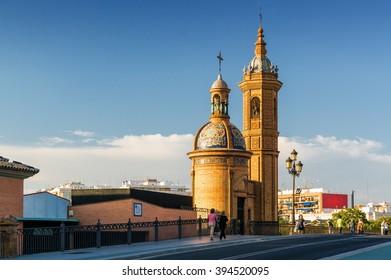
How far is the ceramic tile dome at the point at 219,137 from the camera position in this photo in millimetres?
52406

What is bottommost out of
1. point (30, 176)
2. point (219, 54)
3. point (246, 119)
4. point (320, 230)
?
point (320, 230)

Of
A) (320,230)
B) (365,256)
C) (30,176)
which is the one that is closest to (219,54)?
(320,230)

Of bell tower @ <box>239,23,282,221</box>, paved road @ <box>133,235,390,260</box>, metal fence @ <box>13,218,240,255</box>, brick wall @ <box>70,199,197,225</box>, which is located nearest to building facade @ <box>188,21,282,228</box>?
bell tower @ <box>239,23,282,221</box>

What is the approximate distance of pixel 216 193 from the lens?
52062 millimetres

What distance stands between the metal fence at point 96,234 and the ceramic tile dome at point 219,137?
26.7 ft

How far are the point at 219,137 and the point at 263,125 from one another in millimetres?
14505

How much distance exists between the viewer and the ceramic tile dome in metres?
52.4

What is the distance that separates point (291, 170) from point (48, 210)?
1740 centimetres

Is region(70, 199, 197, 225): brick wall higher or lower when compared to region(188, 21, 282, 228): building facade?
lower

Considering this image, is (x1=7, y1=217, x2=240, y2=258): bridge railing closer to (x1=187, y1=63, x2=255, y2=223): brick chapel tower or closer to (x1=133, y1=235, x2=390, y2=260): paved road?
(x1=133, y1=235, x2=390, y2=260): paved road

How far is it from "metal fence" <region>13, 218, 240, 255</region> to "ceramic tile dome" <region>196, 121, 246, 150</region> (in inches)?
321

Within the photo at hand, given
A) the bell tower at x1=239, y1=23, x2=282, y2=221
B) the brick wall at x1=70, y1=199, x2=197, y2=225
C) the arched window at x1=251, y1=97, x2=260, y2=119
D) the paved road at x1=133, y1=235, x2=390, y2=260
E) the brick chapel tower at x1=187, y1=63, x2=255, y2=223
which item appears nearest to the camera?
the paved road at x1=133, y1=235, x2=390, y2=260

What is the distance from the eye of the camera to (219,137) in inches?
2069
